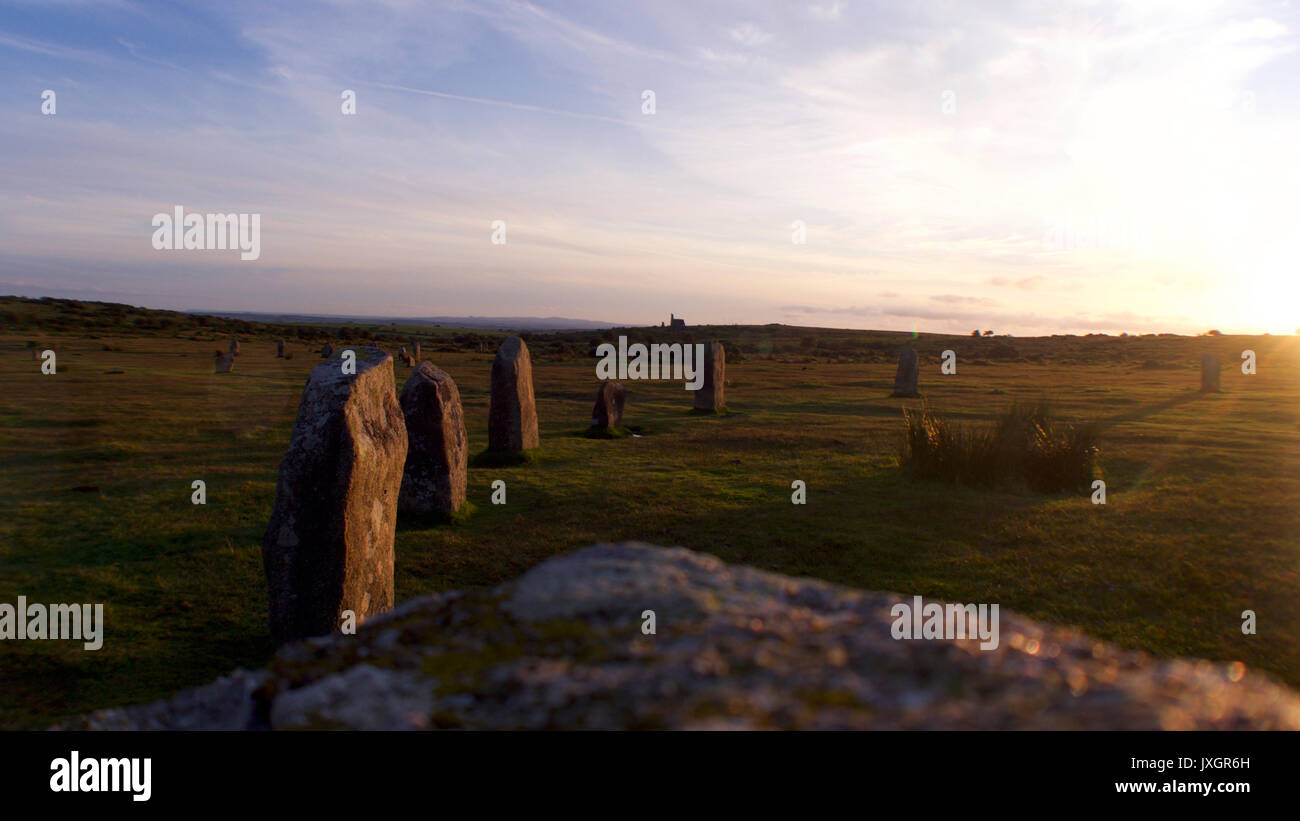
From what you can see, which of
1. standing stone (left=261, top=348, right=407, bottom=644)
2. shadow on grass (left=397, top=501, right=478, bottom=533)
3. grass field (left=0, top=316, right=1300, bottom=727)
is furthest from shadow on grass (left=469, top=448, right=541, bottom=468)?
standing stone (left=261, top=348, right=407, bottom=644)

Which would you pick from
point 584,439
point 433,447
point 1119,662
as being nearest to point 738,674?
point 1119,662

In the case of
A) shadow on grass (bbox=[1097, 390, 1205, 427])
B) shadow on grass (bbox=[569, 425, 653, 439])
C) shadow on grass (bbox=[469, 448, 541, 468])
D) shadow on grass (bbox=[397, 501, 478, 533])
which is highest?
shadow on grass (bbox=[1097, 390, 1205, 427])

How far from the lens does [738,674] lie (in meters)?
1.64

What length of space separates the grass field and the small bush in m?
0.58

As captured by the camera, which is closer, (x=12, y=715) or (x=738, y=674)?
(x=738, y=674)

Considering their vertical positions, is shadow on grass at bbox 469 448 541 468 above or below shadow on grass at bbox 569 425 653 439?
below

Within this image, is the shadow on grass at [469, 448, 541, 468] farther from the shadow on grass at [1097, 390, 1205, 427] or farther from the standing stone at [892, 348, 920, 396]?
the standing stone at [892, 348, 920, 396]

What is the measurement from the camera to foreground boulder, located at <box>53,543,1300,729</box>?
1.44m

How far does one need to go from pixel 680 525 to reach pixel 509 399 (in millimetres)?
6206

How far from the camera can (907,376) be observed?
30.7m

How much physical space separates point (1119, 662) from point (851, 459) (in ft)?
50.8

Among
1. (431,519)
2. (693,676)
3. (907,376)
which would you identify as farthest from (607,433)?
(693,676)
